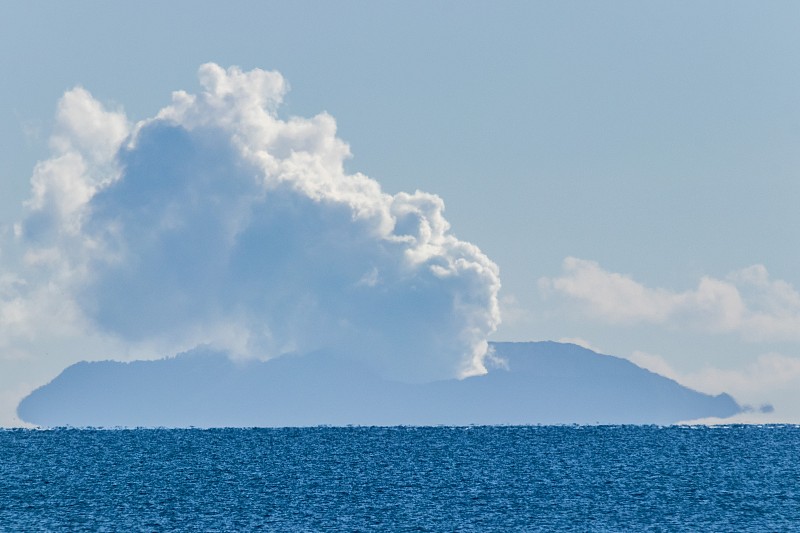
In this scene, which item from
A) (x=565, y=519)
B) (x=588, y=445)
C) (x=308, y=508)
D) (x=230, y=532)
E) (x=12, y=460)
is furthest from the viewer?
(x=588, y=445)

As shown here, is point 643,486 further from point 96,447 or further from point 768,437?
point 768,437

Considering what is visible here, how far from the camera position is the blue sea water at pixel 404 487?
83.1 metres

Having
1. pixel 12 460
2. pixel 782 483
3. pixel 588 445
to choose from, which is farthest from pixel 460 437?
pixel 782 483

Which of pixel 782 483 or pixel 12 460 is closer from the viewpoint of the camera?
pixel 782 483

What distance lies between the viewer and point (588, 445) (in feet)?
542

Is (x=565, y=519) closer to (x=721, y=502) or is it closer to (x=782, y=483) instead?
(x=721, y=502)

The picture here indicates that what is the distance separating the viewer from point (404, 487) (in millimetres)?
104125

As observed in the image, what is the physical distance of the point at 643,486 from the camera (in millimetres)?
105500

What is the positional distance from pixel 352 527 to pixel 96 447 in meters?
98.5

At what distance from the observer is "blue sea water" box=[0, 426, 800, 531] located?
8306cm

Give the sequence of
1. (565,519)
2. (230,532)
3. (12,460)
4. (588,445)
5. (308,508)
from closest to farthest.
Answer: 1. (230,532)
2. (565,519)
3. (308,508)
4. (12,460)
5. (588,445)

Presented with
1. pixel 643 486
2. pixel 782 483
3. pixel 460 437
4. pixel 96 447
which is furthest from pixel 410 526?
pixel 460 437

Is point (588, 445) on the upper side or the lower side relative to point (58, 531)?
upper

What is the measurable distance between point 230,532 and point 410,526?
11.2 metres
